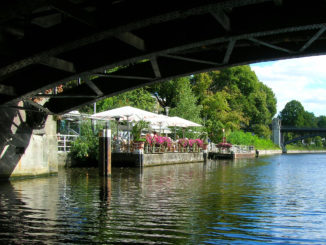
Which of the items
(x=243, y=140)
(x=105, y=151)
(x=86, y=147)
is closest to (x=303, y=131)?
(x=243, y=140)

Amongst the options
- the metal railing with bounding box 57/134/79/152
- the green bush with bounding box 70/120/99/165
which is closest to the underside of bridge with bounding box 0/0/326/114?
the green bush with bounding box 70/120/99/165

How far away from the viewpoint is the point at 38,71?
38.3 feet

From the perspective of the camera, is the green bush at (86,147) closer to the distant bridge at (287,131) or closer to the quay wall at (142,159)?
the quay wall at (142,159)

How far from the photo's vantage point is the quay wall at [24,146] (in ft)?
53.7

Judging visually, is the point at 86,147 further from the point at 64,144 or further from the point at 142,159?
the point at 142,159

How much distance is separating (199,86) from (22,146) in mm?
39869

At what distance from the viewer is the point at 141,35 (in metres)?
9.38

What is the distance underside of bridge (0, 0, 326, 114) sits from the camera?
7.00 metres

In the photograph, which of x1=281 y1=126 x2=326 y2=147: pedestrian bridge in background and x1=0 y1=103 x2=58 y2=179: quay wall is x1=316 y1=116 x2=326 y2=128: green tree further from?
x1=0 y1=103 x2=58 y2=179: quay wall

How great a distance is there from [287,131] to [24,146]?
9646cm

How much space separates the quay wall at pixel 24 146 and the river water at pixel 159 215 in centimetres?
132

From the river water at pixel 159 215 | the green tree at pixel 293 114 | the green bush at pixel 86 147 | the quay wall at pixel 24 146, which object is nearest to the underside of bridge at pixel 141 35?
the river water at pixel 159 215

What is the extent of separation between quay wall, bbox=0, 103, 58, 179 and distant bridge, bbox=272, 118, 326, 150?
84386 millimetres

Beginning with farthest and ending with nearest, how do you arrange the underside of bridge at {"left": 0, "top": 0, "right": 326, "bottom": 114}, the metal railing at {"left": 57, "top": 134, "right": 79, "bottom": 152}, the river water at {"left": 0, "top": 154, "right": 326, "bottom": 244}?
the metal railing at {"left": 57, "top": 134, "right": 79, "bottom": 152} < the river water at {"left": 0, "top": 154, "right": 326, "bottom": 244} < the underside of bridge at {"left": 0, "top": 0, "right": 326, "bottom": 114}
